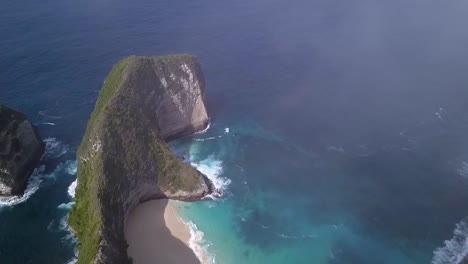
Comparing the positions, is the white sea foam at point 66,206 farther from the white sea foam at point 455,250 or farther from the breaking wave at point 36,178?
the white sea foam at point 455,250

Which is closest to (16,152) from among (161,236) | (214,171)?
(161,236)

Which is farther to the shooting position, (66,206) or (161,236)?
(66,206)

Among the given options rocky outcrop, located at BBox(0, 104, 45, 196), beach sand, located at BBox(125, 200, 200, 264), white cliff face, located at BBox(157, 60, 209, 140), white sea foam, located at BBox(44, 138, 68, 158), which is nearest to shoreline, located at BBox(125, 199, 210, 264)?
beach sand, located at BBox(125, 200, 200, 264)

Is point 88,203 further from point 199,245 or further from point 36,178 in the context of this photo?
point 36,178

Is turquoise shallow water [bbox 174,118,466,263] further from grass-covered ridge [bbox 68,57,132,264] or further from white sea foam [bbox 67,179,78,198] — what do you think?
white sea foam [bbox 67,179,78,198]

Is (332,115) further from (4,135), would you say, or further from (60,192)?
(4,135)
